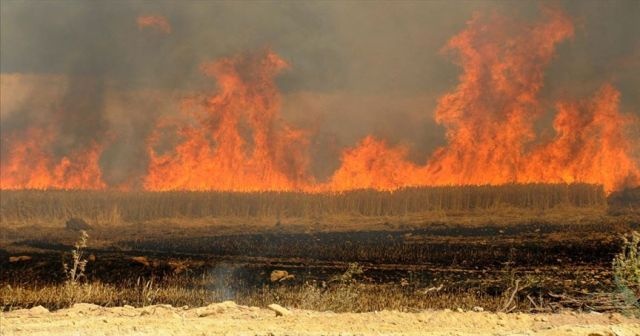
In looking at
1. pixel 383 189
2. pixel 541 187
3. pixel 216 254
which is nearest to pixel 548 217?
pixel 541 187

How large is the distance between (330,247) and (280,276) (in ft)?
19.7

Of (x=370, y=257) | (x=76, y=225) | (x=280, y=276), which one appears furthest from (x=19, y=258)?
(x=370, y=257)

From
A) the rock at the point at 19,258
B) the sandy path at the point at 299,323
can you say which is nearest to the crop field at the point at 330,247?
the rock at the point at 19,258

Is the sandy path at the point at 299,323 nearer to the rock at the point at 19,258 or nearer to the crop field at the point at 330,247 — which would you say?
the crop field at the point at 330,247

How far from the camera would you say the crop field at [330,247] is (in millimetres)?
14539

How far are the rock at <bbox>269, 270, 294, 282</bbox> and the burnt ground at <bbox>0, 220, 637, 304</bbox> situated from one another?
0.68 feet

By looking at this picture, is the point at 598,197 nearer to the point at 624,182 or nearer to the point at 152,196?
the point at 624,182

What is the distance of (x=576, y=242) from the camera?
23.1 meters

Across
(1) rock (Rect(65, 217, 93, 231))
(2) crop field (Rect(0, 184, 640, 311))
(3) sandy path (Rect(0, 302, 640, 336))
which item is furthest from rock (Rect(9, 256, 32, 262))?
(3) sandy path (Rect(0, 302, 640, 336))

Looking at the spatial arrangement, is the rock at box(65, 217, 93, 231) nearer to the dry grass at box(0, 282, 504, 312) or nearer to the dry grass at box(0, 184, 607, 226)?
the dry grass at box(0, 184, 607, 226)

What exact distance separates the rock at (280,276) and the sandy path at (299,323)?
5.76 metres

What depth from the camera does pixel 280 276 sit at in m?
17.5

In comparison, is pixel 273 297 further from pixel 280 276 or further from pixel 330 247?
pixel 330 247

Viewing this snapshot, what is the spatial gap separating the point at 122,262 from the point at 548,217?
56.6 feet
